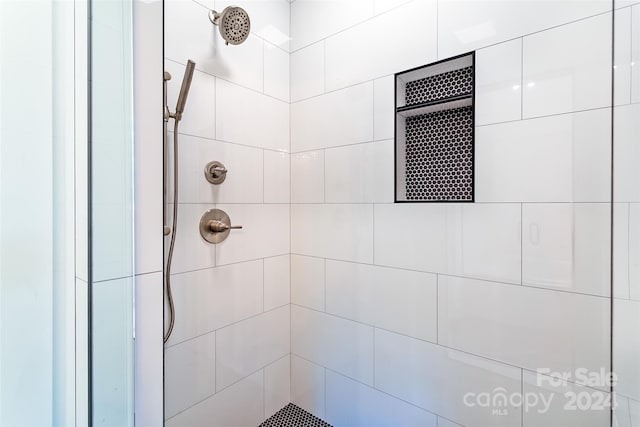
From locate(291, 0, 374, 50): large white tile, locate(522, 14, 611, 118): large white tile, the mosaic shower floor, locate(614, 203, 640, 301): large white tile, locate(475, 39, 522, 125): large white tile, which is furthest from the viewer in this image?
the mosaic shower floor

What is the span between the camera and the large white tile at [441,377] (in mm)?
996

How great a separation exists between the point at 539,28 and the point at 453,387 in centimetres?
125

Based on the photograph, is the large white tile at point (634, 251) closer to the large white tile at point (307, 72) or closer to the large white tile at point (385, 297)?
the large white tile at point (385, 297)

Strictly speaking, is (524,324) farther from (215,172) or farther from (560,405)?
(215,172)

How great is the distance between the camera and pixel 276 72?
1.47 metres

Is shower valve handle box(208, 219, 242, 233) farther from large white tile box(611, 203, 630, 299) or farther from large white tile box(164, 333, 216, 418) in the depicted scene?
large white tile box(611, 203, 630, 299)

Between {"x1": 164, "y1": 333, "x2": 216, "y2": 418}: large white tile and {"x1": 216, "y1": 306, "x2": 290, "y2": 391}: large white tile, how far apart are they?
0.04 meters

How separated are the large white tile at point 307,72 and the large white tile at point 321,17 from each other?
0.05 meters

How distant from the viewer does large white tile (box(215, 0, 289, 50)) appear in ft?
4.44

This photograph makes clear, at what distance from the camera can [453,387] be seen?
1080 mm

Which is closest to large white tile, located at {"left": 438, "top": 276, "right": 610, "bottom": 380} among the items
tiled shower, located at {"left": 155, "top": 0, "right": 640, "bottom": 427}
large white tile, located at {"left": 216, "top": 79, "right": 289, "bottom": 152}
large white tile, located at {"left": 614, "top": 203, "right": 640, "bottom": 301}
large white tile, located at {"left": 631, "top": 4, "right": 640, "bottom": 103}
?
tiled shower, located at {"left": 155, "top": 0, "right": 640, "bottom": 427}

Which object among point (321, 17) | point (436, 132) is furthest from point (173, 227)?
point (321, 17)

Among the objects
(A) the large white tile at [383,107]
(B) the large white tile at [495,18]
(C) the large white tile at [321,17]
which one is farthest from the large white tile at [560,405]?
(C) the large white tile at [321,17]

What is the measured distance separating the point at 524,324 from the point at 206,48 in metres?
1.54
